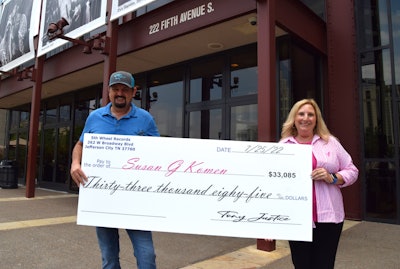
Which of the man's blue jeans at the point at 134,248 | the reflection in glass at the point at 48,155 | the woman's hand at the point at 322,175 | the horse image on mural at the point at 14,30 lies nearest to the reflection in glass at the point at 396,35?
the woman's hand at the point at 322,175

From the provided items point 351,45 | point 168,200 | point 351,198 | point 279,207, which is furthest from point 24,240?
point 351,45

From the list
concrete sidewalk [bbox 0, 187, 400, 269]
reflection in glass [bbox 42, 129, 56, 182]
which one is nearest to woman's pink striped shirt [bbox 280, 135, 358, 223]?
concrete sidewalk [bbox 0, 187, 400, 269]

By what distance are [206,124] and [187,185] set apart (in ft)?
19.5

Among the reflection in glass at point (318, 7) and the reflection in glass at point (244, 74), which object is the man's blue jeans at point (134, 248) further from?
the reflection in glass at point (318, 7)

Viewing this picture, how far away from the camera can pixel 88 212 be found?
2713mm

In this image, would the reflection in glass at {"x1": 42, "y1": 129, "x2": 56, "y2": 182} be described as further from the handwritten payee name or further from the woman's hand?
the woman's hand

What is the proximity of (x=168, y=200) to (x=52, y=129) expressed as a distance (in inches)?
509

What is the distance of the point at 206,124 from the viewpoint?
8664 mm

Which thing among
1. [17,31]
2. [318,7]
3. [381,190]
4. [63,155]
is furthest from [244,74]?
[63,155]

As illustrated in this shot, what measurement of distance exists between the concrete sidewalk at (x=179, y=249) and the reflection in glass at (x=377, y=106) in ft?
5.02

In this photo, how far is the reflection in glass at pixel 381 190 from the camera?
683 cm

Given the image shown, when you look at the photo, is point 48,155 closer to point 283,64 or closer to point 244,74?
point 244,74

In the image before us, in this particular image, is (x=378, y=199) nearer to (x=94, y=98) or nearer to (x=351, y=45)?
(x=351, y=45)

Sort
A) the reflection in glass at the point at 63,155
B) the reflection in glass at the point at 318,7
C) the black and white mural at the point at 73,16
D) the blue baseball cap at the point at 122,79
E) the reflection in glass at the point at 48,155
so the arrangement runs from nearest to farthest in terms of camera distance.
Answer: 1. the blue baseball cap at the point at 122,79
2. the reflection in glass at the point at 318,7
3. the black and white mural at the point at 73,16
4. the reflection in glass at the point at 63,155
5. the reflection in glass at the point at 48,155
